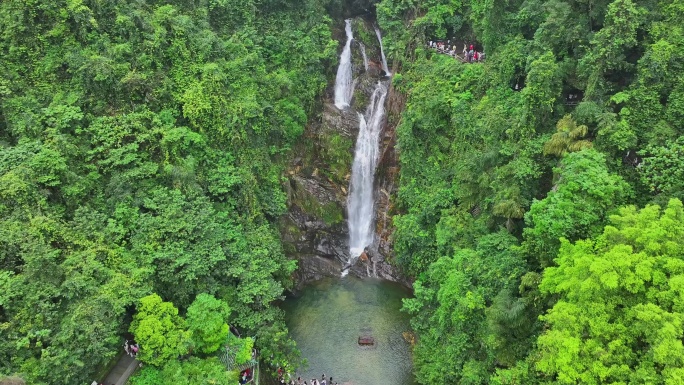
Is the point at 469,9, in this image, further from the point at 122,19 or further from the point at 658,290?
the point at 658,290

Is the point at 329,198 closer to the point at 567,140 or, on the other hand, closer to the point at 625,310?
the point at 567,140

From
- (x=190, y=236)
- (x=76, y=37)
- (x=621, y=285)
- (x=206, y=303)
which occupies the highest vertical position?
(x=76, y=37)

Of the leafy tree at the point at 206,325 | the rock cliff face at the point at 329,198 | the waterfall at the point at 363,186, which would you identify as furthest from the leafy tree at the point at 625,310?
the waterfall at the point at 363,186

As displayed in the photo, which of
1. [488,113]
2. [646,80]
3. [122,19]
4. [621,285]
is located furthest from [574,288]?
[122,19]

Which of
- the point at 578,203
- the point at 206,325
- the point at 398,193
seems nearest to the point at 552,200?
the point at 578,203

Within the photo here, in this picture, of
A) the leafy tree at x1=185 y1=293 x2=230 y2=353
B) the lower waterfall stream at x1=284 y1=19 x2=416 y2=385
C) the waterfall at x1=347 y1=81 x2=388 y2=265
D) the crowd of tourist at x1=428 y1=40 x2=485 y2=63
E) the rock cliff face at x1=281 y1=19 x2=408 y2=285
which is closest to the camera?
the leafy tree at x1=185 y1=293 x2=230 y2=353

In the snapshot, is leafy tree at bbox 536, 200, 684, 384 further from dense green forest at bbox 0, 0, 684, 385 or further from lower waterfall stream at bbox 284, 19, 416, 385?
lower waterfall stream at bbox 284, 19, 416, 385

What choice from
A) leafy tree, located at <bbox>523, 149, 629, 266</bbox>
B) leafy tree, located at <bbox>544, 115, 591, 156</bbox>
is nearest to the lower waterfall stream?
leafy tree, located at <bbox>523, 149, 629, 266</bbox>
